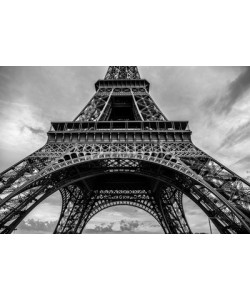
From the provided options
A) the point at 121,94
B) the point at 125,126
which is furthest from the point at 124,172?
the point at 121,94

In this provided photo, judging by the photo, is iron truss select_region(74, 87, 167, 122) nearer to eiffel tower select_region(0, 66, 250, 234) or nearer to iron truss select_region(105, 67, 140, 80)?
eiffel tower select_region(0, 66, 250, 234)

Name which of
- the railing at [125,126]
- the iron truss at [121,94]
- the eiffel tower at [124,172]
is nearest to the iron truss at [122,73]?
the eiffel tower at [124,172]

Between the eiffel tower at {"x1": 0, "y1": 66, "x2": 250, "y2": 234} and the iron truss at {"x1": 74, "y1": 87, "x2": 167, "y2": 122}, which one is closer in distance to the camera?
the eiffel tower at {"x1": 0, "y1": 66, "x2": 250, "y2": 234}

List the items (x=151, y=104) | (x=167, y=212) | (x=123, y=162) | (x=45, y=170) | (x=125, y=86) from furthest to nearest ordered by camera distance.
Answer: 1. (x=125, y=86)
2. (x=167, y=212)
3. (x=151, y=104)
4. (x=123, y=162)
5. (x=45, y=170)

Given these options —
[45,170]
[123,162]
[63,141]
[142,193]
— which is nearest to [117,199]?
[142,193]

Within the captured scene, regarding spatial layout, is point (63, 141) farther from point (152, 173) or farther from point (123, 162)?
point (152, 173)

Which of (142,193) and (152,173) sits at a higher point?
(142,193)

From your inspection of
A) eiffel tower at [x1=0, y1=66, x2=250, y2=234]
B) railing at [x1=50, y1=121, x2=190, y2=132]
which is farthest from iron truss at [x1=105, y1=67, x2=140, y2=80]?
railing at [x1=50, y1=121, x2=190, y2=132]

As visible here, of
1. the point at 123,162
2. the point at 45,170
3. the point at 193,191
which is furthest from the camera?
the point at 123,162
